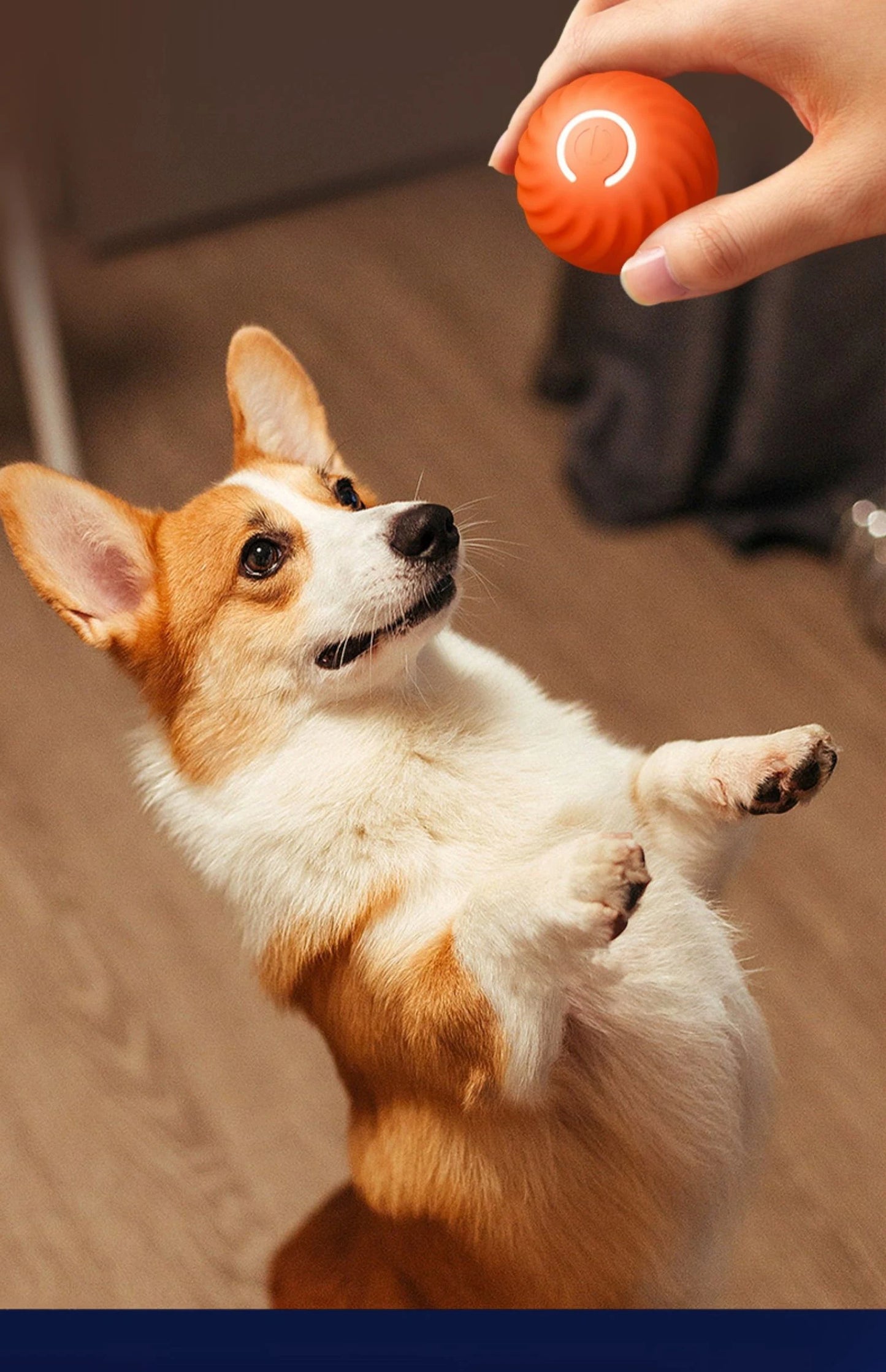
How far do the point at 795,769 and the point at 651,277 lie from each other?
277 mm

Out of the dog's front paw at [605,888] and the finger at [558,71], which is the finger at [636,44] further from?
the dog's front paw at [605,888]

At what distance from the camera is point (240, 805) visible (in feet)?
2.66

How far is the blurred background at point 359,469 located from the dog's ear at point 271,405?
0.62m

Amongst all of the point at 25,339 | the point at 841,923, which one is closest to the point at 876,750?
the point at 841,923

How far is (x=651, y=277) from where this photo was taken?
635 mm

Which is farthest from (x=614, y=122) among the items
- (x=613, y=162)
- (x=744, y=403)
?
(x=744, y=403)

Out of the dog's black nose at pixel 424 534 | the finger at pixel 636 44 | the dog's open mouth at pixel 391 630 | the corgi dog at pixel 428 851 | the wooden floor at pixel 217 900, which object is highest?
the finger at pixel 636 44

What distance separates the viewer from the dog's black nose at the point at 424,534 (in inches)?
30.3

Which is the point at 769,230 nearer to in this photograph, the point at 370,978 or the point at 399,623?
the point at 399,623

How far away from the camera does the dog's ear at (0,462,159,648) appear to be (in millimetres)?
762

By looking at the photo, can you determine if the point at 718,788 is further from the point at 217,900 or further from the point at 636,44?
the point at 217,900

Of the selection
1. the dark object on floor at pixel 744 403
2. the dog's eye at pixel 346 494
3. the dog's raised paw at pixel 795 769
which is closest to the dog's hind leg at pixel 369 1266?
the dog's raised paw at pixel 795 769

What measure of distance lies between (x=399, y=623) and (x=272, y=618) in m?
0.09

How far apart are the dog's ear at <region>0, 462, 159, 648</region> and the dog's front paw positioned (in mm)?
343
